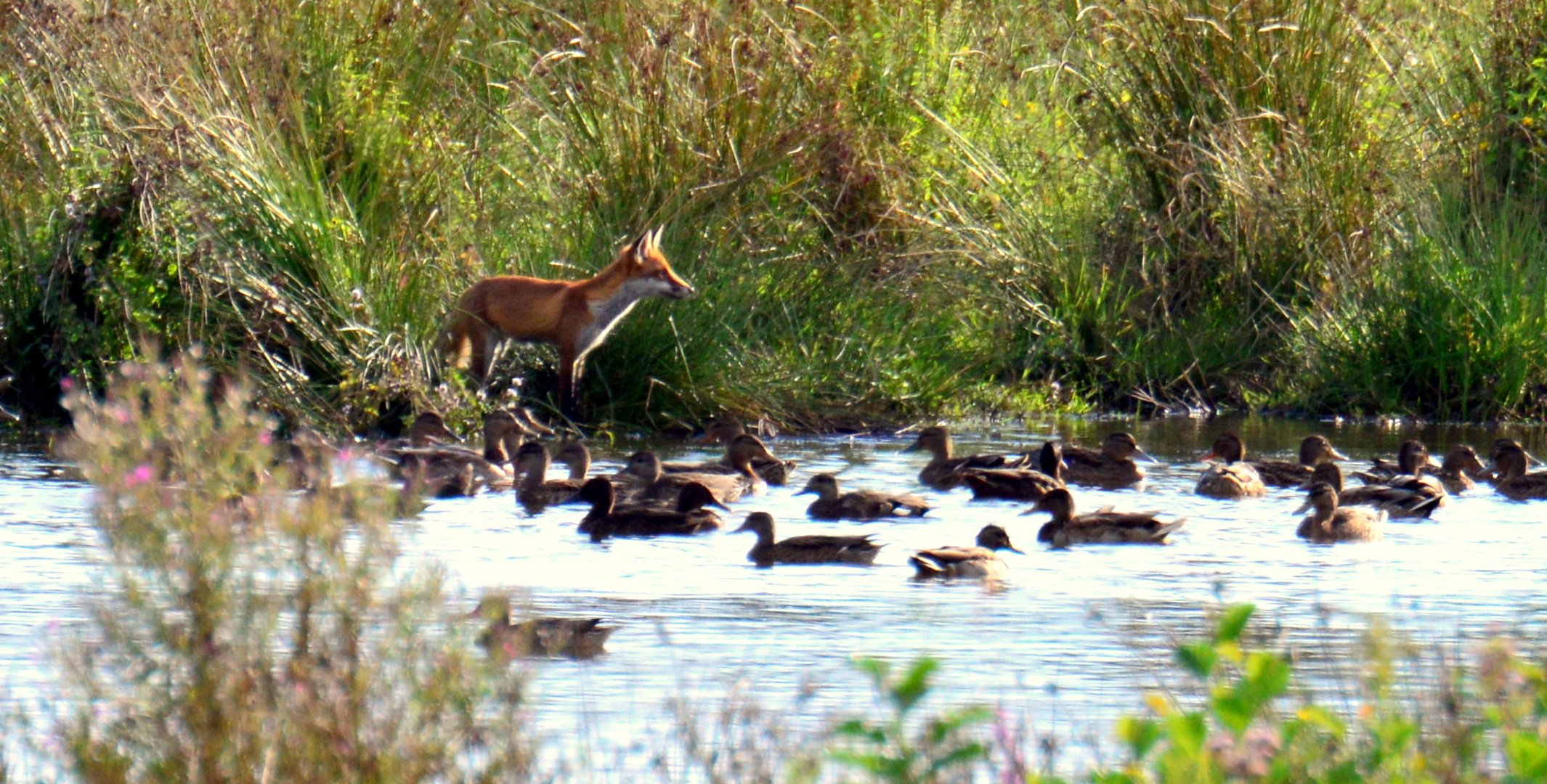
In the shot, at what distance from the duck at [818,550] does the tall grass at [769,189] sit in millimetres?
4921

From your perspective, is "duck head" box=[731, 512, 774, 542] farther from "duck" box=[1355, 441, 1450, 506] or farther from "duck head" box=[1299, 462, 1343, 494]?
"duck head" box=[1299, 462, 1343, 494]

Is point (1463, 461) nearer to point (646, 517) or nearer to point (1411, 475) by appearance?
point (1411, 475)

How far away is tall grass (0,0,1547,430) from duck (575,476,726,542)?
11.8 ft

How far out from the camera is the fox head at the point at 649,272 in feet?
50.7

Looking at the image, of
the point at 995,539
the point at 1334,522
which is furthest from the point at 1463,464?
the point at 995,539

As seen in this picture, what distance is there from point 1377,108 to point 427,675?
53.9 feet

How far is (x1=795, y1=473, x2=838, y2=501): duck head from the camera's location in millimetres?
12273

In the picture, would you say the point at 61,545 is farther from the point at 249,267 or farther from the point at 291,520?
the point at 291,520

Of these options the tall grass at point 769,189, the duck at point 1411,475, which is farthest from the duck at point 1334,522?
the tall grass at point 769,189

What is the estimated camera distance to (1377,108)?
20.0 meters

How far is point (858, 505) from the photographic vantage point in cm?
1196

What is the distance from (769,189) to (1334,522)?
701 centimetres

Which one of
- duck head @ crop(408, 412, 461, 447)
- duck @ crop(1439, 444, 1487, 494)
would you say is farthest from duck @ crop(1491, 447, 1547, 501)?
duck head @ crop(408, 412, 461, 447)

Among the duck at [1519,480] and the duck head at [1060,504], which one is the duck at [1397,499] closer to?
the duck at [1519,480]
